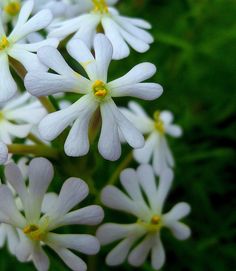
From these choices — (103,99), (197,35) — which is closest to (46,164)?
(103,99)

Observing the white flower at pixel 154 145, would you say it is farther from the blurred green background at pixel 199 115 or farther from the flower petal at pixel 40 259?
the flower petal at pixel 40 259

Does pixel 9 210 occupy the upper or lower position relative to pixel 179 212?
lower

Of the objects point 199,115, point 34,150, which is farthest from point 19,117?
point 199,115

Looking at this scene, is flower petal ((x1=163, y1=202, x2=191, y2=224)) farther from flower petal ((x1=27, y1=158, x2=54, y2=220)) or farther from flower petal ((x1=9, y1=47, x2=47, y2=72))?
flower petal ((x1=9, y1=47, x2=47, y2=72))

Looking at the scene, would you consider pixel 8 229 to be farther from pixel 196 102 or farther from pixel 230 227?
pixel 196 102

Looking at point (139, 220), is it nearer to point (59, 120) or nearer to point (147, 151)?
point (147, 151)
